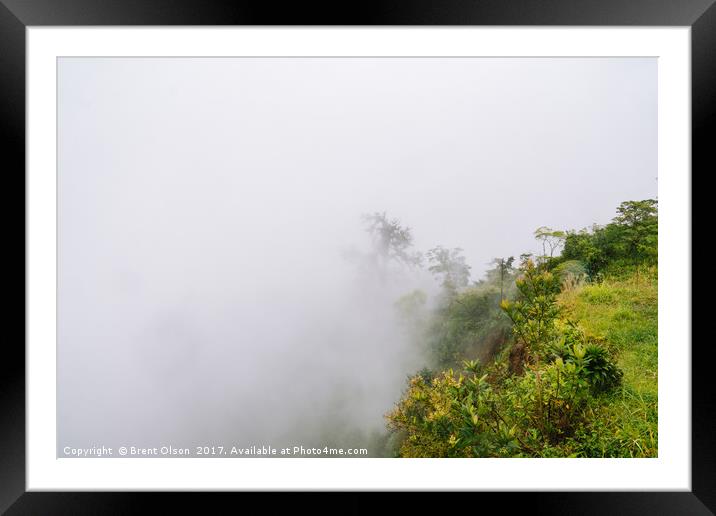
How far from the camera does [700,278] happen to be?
5.16 ft

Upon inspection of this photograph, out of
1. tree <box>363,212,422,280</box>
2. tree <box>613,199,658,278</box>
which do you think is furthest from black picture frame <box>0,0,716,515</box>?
tree <box>363,212,422,280</box>

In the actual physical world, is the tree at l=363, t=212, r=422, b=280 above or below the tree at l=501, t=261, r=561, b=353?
above

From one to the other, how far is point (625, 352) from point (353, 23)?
202 cm

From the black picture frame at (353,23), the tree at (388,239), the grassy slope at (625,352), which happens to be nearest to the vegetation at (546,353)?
the grassy slope at (625,352)

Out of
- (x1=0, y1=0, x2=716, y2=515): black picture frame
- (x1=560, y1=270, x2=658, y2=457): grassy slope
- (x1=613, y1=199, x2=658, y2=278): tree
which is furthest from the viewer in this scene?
(x1=613, y1=199, x2=658, y2=278): tree

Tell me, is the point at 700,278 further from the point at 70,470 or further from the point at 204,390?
the point at 70,470

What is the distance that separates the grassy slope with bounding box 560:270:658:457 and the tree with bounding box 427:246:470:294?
1.72 feet

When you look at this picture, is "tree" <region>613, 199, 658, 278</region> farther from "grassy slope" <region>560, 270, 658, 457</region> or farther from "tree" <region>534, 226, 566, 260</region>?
"tree" <region>534, 226, 566, 260</region>

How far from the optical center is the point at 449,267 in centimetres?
202

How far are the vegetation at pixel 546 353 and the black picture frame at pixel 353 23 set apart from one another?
0.24 m

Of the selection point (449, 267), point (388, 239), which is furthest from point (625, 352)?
point (388, 239)

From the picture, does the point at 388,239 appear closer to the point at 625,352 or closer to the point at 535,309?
the point at 535,309

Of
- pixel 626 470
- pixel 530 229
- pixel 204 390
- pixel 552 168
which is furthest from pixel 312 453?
pixel 552 168

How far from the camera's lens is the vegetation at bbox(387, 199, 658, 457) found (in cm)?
185
